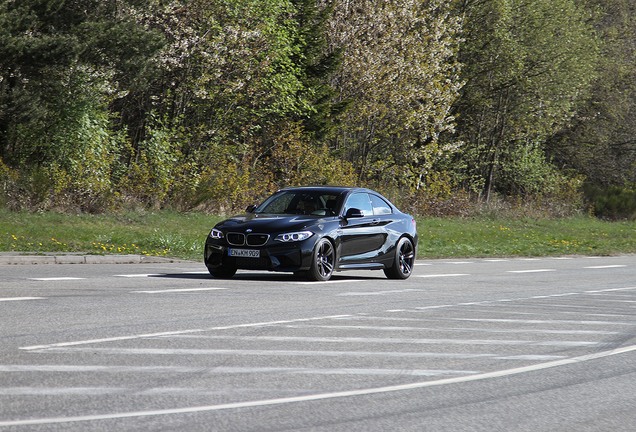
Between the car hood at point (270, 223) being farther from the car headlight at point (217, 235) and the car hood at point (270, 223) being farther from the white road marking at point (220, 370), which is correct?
the white road marking at point (220, 370)

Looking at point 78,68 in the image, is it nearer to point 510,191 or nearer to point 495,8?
point 495,8

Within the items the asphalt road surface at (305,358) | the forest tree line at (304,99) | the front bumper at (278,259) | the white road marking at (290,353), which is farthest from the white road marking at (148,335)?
the forest tree line at (304,99)

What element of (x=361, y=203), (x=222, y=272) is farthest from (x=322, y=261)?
(x=361, y=203)

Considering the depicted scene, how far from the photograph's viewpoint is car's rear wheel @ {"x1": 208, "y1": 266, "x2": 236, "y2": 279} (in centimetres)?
1341

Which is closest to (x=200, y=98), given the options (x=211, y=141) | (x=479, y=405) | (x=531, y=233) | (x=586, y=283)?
(x=211, y=141)

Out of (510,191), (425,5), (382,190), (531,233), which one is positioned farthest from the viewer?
(510,191)

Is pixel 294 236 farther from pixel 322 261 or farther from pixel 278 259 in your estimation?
pixel 322 261

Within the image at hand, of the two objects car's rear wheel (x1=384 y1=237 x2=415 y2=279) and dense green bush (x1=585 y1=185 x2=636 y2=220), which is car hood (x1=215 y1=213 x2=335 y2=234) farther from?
dense green bush (x1=585 y1=185 x2=636 y2=220)

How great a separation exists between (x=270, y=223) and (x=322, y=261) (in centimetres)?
105

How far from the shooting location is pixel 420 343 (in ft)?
24.7

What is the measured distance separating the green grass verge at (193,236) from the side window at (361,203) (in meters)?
5.04

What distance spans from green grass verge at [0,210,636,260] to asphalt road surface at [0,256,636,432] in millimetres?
6092

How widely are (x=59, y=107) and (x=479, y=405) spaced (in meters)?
22.3

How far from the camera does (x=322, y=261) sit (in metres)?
13.2
